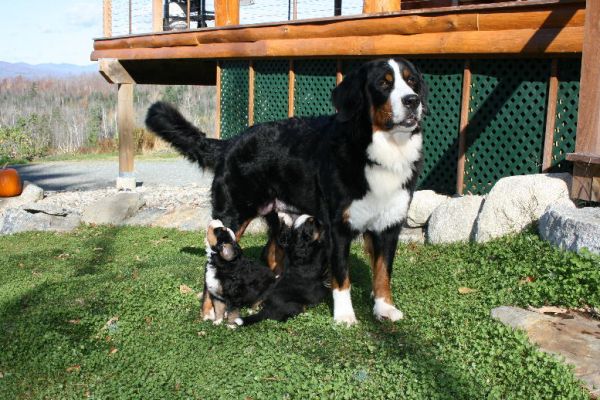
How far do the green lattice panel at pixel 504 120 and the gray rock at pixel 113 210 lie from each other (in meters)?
6.46

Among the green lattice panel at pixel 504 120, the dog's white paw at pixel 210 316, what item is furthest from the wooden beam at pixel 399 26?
the dog's white paw at pixel 210 316

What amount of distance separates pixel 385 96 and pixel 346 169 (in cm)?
67

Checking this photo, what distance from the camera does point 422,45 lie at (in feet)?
27.4

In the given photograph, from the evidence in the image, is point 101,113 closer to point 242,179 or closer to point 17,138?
point 17,138

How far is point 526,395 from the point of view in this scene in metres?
3.86

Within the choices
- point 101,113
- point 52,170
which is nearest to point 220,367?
point 52,170

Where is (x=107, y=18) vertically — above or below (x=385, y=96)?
above

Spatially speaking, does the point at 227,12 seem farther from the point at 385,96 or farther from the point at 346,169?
the point at 385,96

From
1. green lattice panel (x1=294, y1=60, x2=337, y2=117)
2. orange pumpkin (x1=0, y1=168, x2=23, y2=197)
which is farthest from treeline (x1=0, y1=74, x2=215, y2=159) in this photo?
green lattice panel (x1=294, y1=60, x2=337, y2=117)

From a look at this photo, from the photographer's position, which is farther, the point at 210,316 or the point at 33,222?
the point at 33,222

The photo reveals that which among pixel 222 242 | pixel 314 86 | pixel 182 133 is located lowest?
pixel 222 242

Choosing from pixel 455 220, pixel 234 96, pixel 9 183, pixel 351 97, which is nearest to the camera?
pixel 351 97

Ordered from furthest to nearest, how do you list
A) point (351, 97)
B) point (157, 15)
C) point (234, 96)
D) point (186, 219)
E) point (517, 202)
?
point (157, 15) → point (234, 96) → point (186, 219) → point (517, 202) → point (351, 97)

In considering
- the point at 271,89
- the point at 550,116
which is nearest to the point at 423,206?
the point at 550,116
